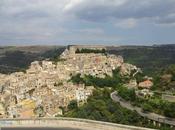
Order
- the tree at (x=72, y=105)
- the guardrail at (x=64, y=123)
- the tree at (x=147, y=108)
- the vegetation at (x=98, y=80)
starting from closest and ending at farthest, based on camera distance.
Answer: the tree at (x=147, y=108) < the guardrail at (x=64, y=123) < the tree at (x=72, y=105) < the vegetation at (x=98, y=80)

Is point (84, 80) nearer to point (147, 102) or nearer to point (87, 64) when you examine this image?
point (87, 64)

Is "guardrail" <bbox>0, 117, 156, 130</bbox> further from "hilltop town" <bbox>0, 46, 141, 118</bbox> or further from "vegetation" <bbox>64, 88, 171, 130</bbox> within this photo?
"hilltop town" <bbox>0, 46, 141, 118</bbox>

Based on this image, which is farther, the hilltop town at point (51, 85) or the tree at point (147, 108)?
the hilltop town at point (51, 85)

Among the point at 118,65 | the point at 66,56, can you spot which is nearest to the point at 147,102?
the point at 118,65

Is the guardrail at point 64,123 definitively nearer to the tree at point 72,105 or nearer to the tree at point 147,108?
the tree at point 147,108

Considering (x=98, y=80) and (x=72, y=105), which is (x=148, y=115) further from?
(x=98, y=80)

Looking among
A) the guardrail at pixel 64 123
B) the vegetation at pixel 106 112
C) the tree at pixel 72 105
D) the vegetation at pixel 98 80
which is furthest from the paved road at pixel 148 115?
the vegetation at pixel 98 80
